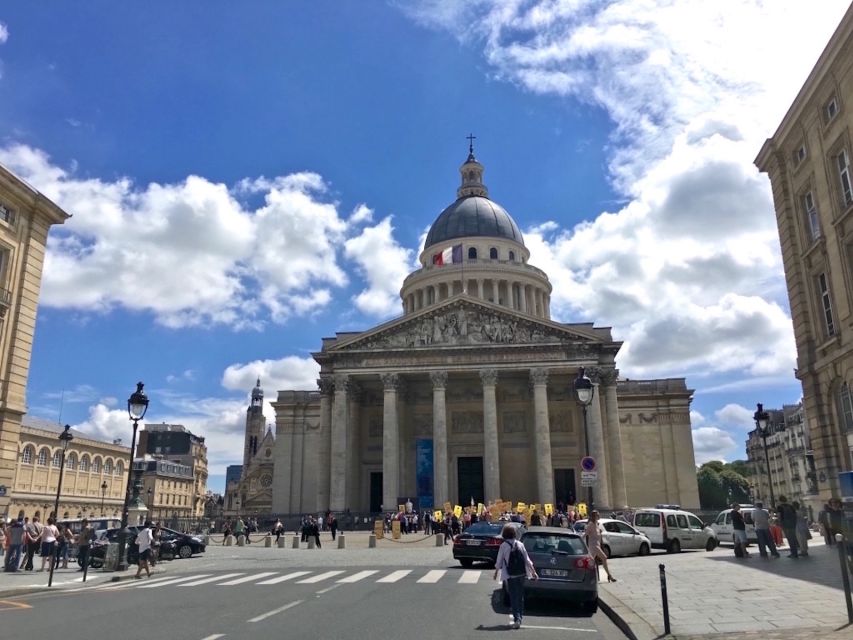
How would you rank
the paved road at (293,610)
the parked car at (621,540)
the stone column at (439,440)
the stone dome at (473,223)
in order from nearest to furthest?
the paved road at (293,610) → the parked car at (621,540) → the stone column at (439,440) → the stone dome at (473,223)

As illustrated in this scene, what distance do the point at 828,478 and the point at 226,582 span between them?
72.6 ft

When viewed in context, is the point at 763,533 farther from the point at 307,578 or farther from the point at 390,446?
the point at 390,446

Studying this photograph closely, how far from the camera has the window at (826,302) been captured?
90.3ft

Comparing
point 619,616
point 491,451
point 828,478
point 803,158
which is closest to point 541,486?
point 491,451

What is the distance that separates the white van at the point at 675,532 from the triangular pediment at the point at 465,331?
2733cm

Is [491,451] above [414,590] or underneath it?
above

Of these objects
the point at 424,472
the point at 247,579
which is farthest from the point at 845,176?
the point at 424,472

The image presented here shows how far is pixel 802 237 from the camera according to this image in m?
29.5

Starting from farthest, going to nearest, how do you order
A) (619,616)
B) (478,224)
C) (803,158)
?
(478,224)
(803,158)
(619,616)

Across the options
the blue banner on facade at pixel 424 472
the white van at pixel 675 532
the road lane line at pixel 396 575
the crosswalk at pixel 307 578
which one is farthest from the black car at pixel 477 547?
the blue banner on facade at pixel 424 472

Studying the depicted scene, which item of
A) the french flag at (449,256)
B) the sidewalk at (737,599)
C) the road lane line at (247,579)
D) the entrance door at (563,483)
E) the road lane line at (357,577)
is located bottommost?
the road lane line at (247,579)

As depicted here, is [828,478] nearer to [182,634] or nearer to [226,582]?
[226,582]

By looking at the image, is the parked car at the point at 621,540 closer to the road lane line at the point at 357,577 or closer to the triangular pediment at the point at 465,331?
the road lane line at the point at 357,577

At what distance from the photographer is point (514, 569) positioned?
1144 cm
